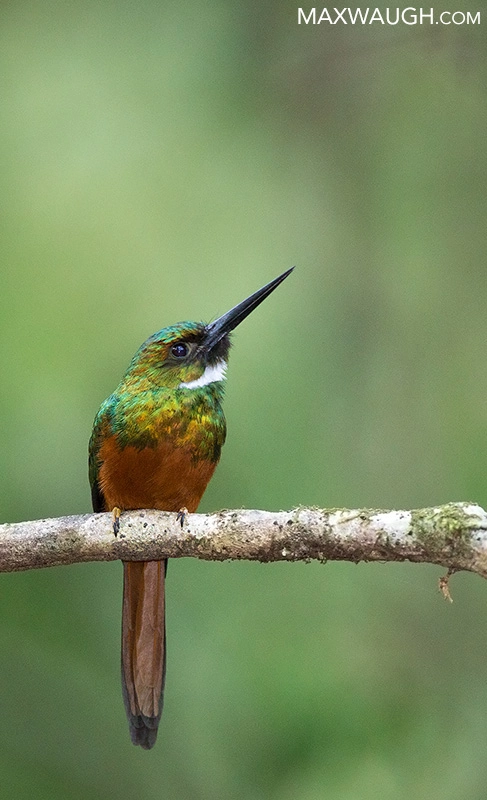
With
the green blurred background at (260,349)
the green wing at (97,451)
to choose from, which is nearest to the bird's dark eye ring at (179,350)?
the green wing at (97,451)

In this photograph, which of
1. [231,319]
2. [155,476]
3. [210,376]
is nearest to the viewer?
[155,476]

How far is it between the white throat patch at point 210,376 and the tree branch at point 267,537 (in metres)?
0.49

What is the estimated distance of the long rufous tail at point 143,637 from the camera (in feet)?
10.3

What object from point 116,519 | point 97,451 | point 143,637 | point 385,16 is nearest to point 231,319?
point 97,451

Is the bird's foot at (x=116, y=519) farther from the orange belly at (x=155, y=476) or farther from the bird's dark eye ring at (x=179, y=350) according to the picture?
the bird's dark eye ring at (x=179, y=350)

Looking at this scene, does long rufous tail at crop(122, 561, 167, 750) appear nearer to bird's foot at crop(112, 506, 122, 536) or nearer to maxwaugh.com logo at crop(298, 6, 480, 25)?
bird's foot at crop(112, 506, 122, 536)

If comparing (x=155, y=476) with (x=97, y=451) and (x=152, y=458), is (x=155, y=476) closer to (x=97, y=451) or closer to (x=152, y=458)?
(x=152, y=458)

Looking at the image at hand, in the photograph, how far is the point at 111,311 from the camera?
4.48m

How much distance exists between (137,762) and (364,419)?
1720 mm

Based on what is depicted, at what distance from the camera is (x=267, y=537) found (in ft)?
7.85

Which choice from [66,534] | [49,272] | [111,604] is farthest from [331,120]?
[66,534]

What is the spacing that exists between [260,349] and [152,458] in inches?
62.6

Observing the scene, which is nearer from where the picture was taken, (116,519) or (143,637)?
(116,519)

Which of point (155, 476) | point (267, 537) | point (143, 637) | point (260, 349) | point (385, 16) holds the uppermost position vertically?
point (385, 16)
